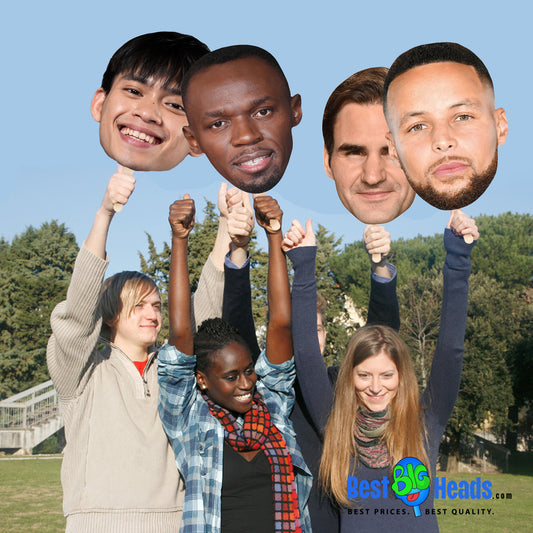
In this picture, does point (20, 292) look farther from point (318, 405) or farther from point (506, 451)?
point (318, 405)

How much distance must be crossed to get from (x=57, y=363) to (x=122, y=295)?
573 millimetres

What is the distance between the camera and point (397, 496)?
3.85 metres

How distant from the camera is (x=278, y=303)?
12.9 ft

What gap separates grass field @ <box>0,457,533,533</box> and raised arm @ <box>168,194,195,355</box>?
33.7ft

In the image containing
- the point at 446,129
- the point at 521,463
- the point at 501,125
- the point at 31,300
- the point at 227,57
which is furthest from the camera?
the point at 31,300

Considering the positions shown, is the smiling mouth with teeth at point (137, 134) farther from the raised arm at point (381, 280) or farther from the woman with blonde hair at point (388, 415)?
the raised arm at point (381, 280)

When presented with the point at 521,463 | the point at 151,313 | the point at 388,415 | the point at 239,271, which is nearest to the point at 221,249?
the point at 239,271

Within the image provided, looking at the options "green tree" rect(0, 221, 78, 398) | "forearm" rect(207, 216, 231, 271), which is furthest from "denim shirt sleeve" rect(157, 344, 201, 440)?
"green tree" rect(0, 221, 78, 398)

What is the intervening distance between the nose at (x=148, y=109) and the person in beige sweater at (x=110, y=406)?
1.66ft

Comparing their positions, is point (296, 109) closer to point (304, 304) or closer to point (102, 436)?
point (304, 304)

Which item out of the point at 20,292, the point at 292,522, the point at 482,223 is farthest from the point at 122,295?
the point at 20,292

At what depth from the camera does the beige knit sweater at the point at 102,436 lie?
12.1 ft

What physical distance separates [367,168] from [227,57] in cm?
102

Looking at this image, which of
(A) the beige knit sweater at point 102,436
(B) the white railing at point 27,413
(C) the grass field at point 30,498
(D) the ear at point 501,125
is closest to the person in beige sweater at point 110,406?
(A) the beige knit sweater at point 102,436
